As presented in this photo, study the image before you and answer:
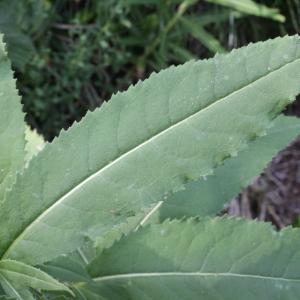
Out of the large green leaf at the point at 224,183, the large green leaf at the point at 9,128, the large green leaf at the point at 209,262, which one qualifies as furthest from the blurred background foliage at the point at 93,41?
the large green leaf at the point at 209,262

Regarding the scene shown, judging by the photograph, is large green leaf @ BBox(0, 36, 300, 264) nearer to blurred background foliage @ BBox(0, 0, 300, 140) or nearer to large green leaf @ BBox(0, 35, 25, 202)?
large green leaf @ BBox(0, 35, 25, 202)

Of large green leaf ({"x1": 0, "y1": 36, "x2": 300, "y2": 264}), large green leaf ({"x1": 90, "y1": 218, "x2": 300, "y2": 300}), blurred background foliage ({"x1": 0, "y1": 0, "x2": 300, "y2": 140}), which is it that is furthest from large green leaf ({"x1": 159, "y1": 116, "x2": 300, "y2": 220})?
blurred background foliage ({"x1": 0, "y1": 0, "x2": 300, "y2": 140})

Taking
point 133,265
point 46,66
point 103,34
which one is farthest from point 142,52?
point 133,265

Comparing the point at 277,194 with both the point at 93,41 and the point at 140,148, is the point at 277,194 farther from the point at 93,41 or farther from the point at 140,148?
the point at 140,148

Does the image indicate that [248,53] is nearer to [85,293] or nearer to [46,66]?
[85,293]

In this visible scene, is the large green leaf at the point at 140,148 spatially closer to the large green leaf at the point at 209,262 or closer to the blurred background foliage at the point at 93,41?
the large green leaf at the point at 209,262

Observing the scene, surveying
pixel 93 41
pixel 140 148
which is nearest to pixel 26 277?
pixel 140 148
